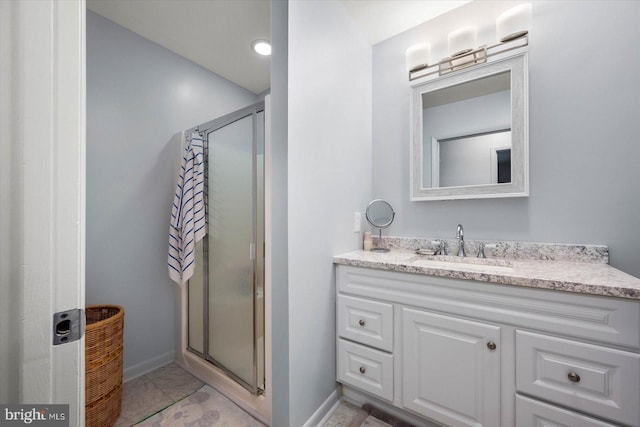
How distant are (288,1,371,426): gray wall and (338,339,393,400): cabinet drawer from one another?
3.0 inches

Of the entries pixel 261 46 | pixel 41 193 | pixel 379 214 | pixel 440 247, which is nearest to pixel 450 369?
pixel 440 247

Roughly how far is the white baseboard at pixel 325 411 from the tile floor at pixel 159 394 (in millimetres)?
25

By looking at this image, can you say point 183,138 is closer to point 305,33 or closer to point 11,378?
point 305,33

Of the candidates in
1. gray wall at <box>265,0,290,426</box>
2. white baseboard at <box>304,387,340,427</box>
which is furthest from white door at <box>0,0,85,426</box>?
white baseboard at <box>304,387,340,427</box>

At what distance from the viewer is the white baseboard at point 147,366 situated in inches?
71.2

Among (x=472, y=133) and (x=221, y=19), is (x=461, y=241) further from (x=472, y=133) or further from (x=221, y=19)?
(x=221, y=19)

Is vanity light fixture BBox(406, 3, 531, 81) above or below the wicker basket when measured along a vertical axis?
above

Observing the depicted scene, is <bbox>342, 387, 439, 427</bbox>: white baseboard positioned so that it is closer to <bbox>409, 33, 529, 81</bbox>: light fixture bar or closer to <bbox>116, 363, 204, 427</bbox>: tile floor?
<bbox>116, 363, 204, 427</bbox>: tile floor

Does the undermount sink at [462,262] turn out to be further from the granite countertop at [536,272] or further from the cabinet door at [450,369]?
the cabinet door at [450,369]

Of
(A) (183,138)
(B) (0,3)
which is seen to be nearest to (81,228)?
(B) (0,3)

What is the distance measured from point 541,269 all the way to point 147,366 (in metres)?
2.49

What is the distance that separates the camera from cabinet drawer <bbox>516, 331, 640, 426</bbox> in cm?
87

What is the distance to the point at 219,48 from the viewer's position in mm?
2090

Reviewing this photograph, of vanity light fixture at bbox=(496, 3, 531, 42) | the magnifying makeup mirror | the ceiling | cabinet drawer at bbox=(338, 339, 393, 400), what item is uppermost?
the ceiling
